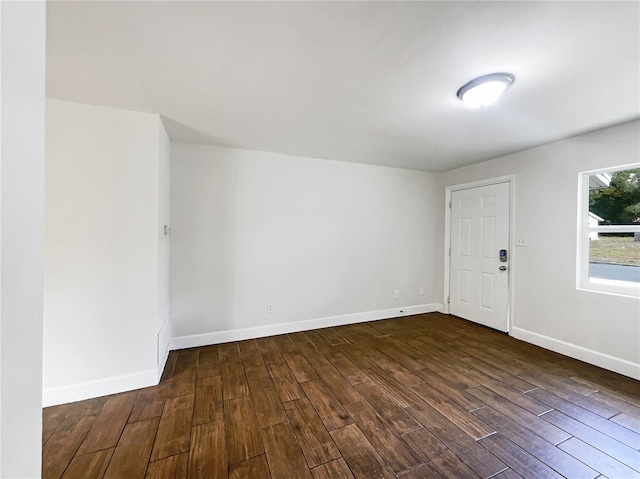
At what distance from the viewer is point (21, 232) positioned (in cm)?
53

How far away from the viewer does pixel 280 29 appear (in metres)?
1.28

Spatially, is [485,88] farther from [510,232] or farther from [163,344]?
[163,344]

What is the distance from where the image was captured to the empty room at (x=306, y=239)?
1.20 metres

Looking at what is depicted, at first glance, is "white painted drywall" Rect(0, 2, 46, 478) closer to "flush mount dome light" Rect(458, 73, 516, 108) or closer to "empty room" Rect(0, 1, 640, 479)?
"empty room" Rect(0, 1, 640, 479)

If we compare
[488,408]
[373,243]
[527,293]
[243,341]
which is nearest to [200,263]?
[243,341]

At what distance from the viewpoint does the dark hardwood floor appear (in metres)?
1.42

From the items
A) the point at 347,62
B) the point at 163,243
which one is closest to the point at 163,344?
the point at 163,243

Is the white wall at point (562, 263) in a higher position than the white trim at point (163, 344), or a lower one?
higher

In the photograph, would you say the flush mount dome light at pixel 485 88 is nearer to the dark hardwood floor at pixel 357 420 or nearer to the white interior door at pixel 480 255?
the white interior door at pixel 480 255

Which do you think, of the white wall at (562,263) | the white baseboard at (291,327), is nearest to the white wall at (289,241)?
the white baseboard at (291,327)

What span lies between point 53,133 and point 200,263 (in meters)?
1.60

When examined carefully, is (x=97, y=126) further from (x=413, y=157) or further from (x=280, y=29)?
(x=413, y=157)

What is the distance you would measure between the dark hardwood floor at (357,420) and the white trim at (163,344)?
10cm

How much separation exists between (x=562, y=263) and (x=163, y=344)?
4.20 meters
